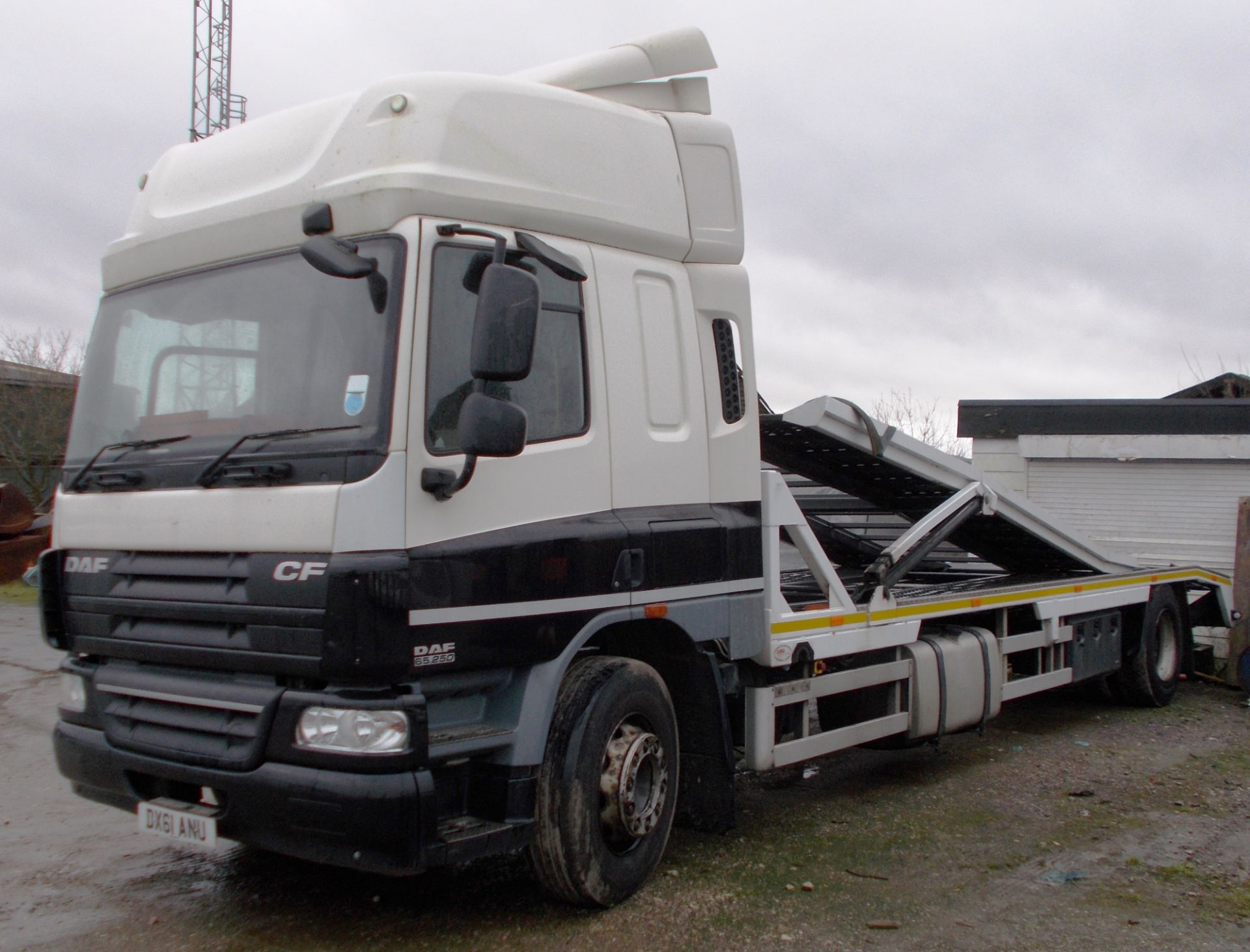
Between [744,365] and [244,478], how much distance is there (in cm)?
240

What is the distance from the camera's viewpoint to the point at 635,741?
4480 millimetres

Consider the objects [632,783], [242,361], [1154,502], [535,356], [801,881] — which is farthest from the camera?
[1154,502]

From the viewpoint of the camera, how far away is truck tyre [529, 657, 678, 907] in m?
4.18

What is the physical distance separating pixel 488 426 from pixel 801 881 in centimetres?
259

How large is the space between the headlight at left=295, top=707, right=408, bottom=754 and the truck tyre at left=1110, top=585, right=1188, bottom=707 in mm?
7444

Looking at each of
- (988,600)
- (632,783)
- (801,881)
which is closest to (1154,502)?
(988,600)

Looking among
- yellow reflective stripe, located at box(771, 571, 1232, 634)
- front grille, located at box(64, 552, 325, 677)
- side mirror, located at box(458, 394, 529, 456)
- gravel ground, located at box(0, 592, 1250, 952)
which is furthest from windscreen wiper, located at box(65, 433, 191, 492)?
yellow reflective stripe, located at box(771, 571, 1232, 634)

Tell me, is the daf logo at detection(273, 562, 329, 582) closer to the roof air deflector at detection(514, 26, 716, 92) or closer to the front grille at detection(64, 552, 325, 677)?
the front grille at detection(64, 552, 325, 677)

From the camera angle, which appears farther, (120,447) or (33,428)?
(33,428)

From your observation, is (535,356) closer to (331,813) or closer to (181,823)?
(331,813)

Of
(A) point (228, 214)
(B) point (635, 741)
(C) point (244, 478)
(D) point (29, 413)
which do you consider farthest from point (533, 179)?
(D) point (29, 413)

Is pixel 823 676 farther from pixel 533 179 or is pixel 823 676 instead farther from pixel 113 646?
pixel 113 646

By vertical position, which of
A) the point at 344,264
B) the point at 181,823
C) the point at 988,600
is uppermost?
the point at 344,264

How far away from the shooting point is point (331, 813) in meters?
3.66
